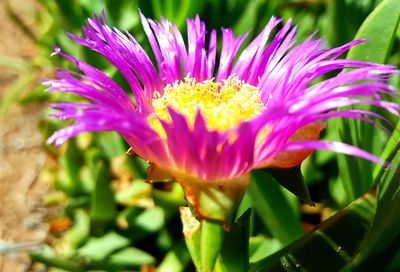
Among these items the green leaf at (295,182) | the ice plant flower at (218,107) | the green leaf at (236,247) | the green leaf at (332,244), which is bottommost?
the green leaf at (332,244)

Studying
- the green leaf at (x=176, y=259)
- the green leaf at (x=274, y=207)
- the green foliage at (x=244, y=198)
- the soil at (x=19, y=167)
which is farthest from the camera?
the soil at (x=19, y=167)

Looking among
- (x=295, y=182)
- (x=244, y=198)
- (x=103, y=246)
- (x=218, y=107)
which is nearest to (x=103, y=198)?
(x=103, y=246)

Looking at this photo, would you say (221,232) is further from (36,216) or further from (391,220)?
(36,216)

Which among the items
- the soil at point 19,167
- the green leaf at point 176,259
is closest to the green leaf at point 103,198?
the green leaf at point 176,259

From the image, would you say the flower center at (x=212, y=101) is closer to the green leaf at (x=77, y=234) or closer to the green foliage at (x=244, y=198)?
the green foliage at (x=244, y=198)

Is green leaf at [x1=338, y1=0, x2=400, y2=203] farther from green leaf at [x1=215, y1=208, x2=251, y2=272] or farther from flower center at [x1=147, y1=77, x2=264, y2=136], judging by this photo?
green leaf at [x1=215, y1=208, x2=251, y2=272]

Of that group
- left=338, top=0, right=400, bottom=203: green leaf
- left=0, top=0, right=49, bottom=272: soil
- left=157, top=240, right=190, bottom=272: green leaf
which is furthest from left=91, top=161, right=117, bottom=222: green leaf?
left=338, top=0, right=400, bottom=203: green leaf

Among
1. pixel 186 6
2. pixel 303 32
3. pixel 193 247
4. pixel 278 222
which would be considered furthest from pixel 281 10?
pixel 193 247

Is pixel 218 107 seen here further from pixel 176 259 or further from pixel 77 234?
pixel 77 234
